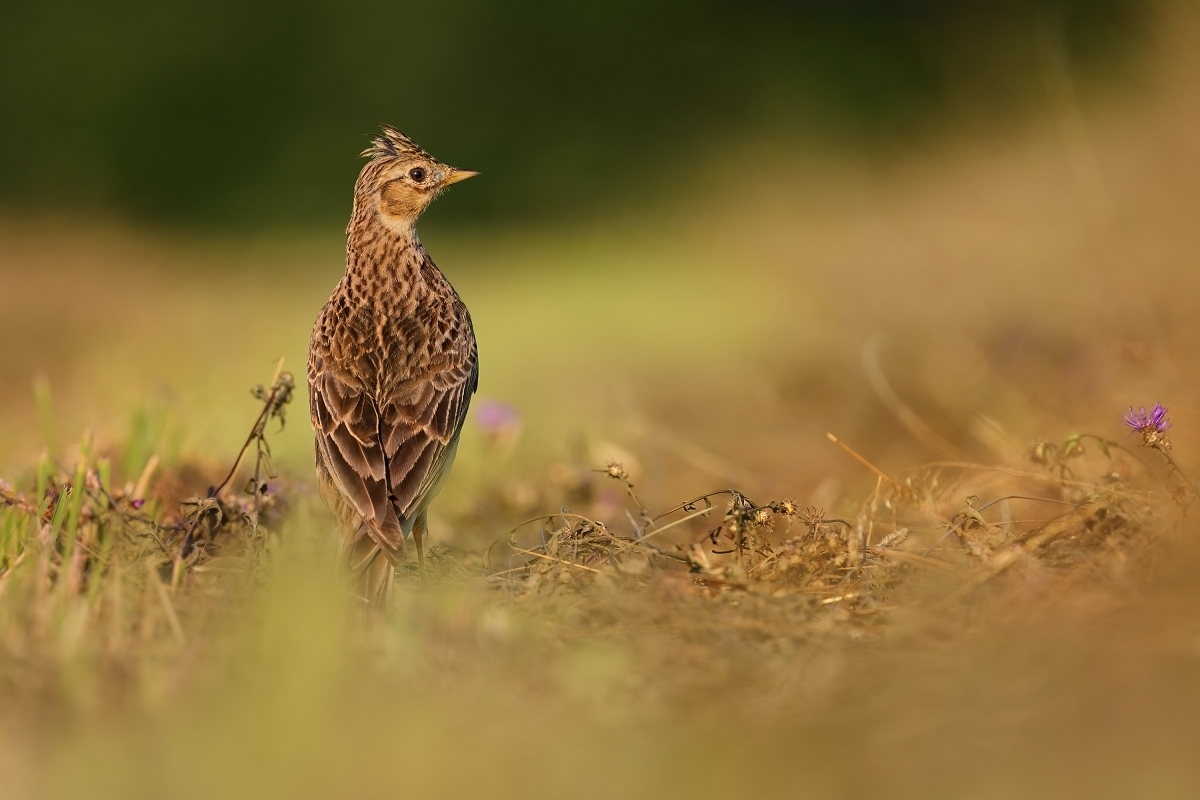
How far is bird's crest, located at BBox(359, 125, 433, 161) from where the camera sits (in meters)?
5.34

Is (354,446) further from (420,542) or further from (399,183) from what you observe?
(399,183)

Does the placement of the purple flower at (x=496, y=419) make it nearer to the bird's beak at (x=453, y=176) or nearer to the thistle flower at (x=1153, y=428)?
the bird's beak at (x=453, y=176)

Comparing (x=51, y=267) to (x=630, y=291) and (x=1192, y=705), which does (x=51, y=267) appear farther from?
(x=1192, y=705)

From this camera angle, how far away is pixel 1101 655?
271 cm

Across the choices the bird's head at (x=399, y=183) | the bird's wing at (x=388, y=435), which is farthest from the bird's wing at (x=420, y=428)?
the bird's head at (x=399, y=183)

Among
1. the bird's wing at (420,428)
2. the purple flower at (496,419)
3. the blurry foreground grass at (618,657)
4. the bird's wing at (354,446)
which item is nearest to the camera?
the blurry foreground grass at (618,657)

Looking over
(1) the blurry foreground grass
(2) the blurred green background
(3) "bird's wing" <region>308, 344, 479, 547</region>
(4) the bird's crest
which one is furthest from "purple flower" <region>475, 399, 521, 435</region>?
(2) the blurred green background

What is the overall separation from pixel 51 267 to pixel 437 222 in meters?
4.99

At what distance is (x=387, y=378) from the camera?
4.46 meters

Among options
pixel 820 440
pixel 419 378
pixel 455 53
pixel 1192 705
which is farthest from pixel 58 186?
pixel 1192 705

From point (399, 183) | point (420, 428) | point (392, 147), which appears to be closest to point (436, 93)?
point (392, 147)

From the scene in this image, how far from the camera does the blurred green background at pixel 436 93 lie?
17.7m

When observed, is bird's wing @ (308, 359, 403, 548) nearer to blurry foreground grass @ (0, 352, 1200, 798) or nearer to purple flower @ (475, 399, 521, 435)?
blurry foreground grass @ (0, 352, 1200, 798)

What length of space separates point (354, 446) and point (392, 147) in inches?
60.3
